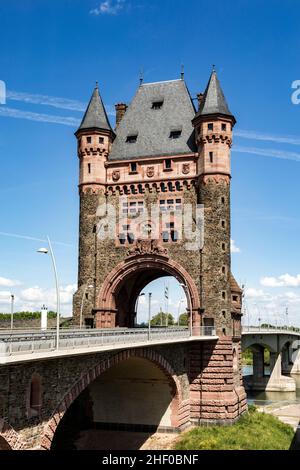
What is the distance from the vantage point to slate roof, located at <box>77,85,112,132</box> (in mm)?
62500

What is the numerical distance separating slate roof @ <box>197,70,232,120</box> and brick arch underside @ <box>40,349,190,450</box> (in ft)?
83.4

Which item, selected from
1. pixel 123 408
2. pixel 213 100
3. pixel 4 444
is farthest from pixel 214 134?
pixel 4 444

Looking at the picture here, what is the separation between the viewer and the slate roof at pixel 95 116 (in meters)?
62.5

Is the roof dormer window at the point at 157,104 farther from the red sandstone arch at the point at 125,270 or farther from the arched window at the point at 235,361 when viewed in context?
the arched window at the point at 235,361

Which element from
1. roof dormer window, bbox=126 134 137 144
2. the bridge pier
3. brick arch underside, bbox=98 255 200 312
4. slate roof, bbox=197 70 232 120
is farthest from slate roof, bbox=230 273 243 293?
the bridge pier

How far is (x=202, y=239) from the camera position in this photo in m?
58.2

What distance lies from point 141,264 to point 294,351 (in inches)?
3391

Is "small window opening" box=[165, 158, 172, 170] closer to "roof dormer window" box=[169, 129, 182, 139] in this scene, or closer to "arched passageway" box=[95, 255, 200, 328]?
"roof dormer window" box=[169, 129, 182, 139]

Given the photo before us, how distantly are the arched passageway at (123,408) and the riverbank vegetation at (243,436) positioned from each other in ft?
10.2

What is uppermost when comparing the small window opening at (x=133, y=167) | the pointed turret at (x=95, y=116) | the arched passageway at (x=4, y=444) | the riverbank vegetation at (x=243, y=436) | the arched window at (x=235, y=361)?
the pointed turret at (x=95, y=116)

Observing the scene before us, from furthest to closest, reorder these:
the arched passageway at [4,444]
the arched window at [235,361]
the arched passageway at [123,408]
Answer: the arched window at [235,361] → the arched passageway at [123,408] → the arched passageway at [4,444]

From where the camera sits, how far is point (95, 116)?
6316 centimetres

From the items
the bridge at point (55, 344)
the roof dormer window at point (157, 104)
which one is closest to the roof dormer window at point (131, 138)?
the roof dormer window at point (157, 104)

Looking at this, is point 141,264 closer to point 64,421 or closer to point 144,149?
point 144,149
